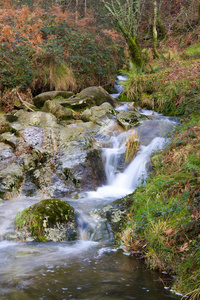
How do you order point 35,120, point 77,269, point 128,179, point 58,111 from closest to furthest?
point 77,269
point 128,179
point 35,120
point 58,111

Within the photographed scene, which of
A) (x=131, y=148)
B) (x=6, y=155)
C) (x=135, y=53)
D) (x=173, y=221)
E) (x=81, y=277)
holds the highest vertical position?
(x=135, y=53)

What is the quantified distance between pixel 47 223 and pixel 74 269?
1.38 metres

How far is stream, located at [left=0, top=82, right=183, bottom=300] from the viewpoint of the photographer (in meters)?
3.47

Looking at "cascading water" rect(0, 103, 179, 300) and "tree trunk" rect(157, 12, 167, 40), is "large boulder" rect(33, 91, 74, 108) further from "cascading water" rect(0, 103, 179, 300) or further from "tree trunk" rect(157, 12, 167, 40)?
"tree trunk" rect(157, 12, 167, 40)

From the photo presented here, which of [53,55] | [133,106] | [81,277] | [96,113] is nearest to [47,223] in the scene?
[81,277]

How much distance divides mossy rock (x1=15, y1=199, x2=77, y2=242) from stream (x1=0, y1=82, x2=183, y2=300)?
0.16 m

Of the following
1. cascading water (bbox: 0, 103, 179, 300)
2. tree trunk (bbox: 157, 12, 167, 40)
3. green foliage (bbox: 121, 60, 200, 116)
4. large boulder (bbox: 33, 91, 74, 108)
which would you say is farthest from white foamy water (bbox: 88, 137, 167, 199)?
tree trunk (bbox: 157, 12, 167, 40)

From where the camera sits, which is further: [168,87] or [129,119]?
[168,87]

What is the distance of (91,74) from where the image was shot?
540 inches

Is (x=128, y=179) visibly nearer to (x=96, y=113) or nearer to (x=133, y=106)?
(x=96, y=113)

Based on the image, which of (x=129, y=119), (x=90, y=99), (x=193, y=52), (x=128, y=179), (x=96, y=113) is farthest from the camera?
(x=193, y=52)

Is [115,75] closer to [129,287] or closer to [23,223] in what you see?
[23,223]

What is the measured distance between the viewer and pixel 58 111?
32.6ft

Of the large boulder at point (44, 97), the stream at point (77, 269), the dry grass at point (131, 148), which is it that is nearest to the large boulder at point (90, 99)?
the large boulder at point (44, 97)
